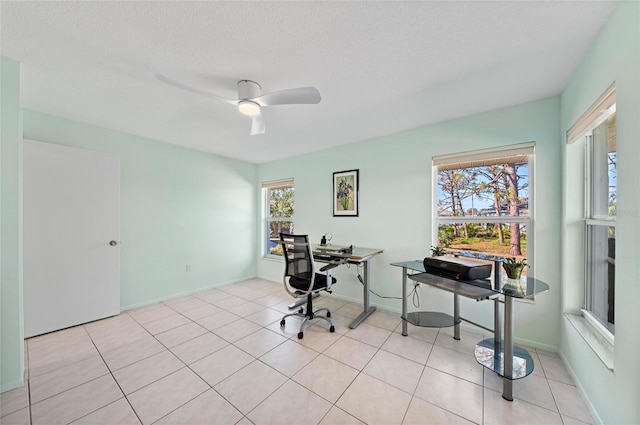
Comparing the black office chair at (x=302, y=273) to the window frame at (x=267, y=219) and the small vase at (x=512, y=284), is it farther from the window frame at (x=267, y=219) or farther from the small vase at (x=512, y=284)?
the window frame at (x=267, y=219)

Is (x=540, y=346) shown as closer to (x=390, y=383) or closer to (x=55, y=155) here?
(x=390, y=383)

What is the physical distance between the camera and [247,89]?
1.76m

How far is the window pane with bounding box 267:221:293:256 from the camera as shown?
14.5ft

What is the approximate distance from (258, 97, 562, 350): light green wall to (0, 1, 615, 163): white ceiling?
26cm

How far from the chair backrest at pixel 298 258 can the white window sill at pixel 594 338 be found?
2045 mm

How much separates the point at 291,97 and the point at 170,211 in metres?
2.82

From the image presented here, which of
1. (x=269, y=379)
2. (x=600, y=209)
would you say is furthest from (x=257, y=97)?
(x=600, y=209)

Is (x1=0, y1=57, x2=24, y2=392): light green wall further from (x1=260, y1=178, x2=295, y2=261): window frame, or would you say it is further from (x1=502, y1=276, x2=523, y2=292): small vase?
(x1=502, y1=276, x2=523, y2=292): small vase

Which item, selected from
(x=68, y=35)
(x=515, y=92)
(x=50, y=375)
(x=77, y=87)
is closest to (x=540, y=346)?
(x=515, y=92)

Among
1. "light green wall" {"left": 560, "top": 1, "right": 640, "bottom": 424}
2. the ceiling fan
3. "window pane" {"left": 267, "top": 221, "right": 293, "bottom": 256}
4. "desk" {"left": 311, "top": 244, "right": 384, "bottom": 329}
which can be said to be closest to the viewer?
"light green wall" {"left": 560, "top": 1, "right": 640, "bottom": 424}

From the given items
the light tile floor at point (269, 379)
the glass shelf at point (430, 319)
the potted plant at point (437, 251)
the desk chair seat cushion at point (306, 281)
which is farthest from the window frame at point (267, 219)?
the potted plant at point (437, 251)

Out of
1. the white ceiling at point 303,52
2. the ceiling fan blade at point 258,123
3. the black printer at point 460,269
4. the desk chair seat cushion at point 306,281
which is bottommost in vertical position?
the desk chair seat cushion at point 306,281

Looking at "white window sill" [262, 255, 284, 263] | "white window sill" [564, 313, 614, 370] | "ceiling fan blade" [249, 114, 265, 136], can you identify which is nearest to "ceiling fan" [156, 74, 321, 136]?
"ceiling fan blade" [249, 114, 265, 136]

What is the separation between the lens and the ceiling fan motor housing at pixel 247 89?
5.74 ft
